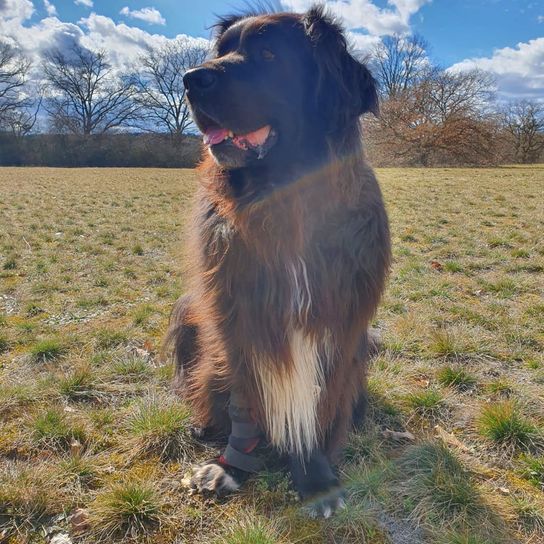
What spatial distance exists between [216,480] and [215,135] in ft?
5.04

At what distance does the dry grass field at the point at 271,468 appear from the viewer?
184 cm

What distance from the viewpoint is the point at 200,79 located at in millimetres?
1718

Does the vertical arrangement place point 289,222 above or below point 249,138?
below

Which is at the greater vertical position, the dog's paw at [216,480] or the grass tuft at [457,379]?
the grass tuft at [457,379]

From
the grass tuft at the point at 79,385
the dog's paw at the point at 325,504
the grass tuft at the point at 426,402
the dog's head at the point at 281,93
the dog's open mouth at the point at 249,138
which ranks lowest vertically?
the dog's paw at the point at 325,504

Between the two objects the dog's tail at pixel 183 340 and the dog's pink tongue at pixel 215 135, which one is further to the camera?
the dog's tail at pixel 183 340

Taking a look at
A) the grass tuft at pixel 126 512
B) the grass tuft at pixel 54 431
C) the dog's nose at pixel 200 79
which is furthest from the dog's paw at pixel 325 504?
the dog's nose at pixel 200 79

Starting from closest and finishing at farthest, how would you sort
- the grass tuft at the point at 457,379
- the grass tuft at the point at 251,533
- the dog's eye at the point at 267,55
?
the grass tuft at the point at 251,533 < the dog's eye at the point at 267,55 < the grass tuft at the point at 457,379

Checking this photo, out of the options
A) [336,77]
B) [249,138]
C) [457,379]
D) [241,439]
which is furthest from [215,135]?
[457,379]

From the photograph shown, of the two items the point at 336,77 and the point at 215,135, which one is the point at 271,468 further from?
the point at 336,77

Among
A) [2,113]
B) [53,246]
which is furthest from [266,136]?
[2,113]

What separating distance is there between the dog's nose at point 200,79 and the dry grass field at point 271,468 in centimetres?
73

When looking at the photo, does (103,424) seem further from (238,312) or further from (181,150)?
(181,150)

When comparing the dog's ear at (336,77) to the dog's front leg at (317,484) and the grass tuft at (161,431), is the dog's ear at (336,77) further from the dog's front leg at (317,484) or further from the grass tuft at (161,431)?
the grass tuft at (161,431)
